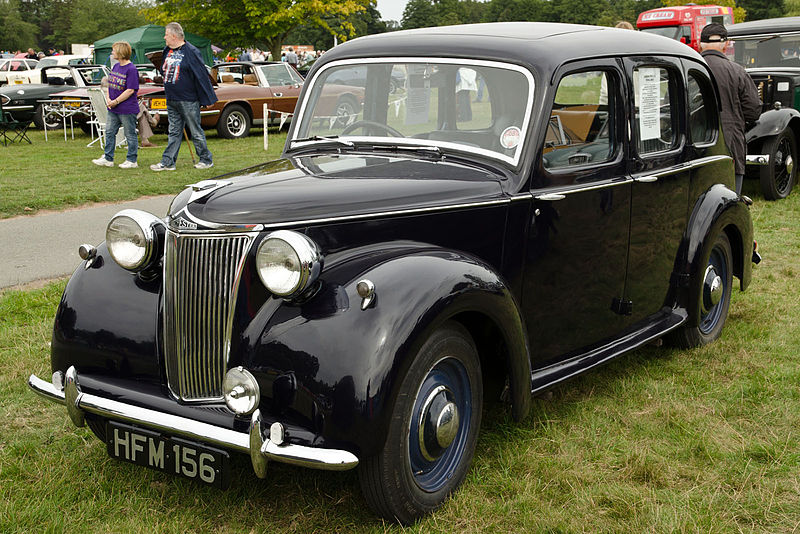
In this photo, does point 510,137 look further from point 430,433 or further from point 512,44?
point 430,433

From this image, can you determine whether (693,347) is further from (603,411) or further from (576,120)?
(576,120)

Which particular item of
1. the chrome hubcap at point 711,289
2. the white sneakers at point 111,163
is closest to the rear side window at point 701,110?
the chrome hubcap at point 711,289

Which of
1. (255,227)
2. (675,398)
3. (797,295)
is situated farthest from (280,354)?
(797,295)

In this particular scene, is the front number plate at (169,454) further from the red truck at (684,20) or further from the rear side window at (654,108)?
the red truck at (684,20)

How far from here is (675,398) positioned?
413 cm

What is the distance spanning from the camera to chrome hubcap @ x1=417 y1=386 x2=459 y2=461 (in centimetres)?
292

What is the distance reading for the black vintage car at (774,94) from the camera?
361 inches

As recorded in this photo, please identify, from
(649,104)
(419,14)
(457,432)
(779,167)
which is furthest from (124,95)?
(419,14)

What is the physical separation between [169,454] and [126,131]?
32.2 ft

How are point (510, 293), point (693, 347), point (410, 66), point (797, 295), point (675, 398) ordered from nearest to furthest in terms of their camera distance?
1. point (510, 293)
2. point (410, 66)
3. point (675, 398)
4. point (693, 347)
5. point (797, 295)

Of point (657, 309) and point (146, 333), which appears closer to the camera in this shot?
point (146, 333)

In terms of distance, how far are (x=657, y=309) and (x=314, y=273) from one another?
2486mm

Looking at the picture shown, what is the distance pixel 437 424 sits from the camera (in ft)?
9.66

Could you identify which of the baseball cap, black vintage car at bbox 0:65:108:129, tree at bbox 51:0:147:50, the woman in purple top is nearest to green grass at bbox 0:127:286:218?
the woman in purple top
